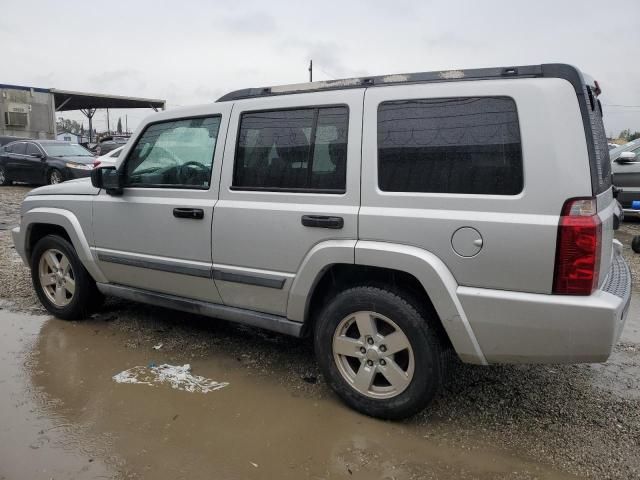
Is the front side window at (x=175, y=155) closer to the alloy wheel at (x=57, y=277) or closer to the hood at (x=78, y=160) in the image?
the alloy wheel at (x=57, y=277)

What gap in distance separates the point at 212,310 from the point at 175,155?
1.14m

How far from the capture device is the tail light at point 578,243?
7.61ft

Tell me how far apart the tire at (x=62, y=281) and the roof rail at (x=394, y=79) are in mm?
1961

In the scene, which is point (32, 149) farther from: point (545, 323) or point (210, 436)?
point (545, 323)

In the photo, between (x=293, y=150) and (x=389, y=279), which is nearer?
(x=389, y=279)

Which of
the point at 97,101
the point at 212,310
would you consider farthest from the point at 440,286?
the point at 97,101

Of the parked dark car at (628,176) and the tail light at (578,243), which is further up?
the parked dark car at (628,176)

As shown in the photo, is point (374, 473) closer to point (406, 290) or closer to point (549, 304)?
point (406, 290)

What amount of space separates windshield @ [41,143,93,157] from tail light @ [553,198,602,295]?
14.8 metres

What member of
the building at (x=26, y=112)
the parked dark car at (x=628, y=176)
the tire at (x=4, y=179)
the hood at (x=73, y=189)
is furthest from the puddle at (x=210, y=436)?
the building at (x=26, y=112)

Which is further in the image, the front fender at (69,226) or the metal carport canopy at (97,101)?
the metal carport canopy at (97,101)

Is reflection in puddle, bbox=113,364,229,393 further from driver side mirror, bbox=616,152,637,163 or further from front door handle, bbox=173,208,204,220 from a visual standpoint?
Answer: driver side mirror, bbox=616,152,637,163

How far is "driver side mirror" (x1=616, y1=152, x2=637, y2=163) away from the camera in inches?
351

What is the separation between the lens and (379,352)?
284 cm
